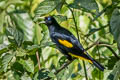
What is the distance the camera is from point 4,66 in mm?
2584

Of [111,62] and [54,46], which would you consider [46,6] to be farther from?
[111,62]

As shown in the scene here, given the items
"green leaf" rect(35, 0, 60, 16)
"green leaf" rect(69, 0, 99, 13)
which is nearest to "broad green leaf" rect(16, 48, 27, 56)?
"green leaf" rect(35, 0, 60, 16)

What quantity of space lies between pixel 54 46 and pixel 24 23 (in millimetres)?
1070

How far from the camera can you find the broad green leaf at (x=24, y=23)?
3.93 m

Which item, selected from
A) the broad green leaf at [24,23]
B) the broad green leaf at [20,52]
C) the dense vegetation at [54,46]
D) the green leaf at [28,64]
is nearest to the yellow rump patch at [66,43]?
the dense vegetation at [54,46]

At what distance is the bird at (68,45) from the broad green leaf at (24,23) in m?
0.25

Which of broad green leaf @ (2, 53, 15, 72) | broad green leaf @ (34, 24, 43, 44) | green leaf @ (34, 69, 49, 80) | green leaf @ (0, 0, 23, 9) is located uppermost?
green leaf @ (0, 0, 23, 9)

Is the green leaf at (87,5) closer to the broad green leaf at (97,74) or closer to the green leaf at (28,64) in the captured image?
the green leaf at (28,64)

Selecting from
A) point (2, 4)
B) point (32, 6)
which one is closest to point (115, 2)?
point (2, 4)

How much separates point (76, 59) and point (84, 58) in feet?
0.58

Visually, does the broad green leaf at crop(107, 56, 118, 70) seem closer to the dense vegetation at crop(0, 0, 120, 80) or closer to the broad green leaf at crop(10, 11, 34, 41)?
the dense vegetation at crop(0, 0, 120, 80)

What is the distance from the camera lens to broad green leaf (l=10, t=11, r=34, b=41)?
12.9ft

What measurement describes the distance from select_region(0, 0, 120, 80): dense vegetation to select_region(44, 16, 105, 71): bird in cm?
8

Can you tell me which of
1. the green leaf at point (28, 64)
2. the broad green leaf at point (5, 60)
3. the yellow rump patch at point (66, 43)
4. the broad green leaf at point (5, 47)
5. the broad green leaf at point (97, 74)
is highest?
the broad green leaf at point (5, 47)
